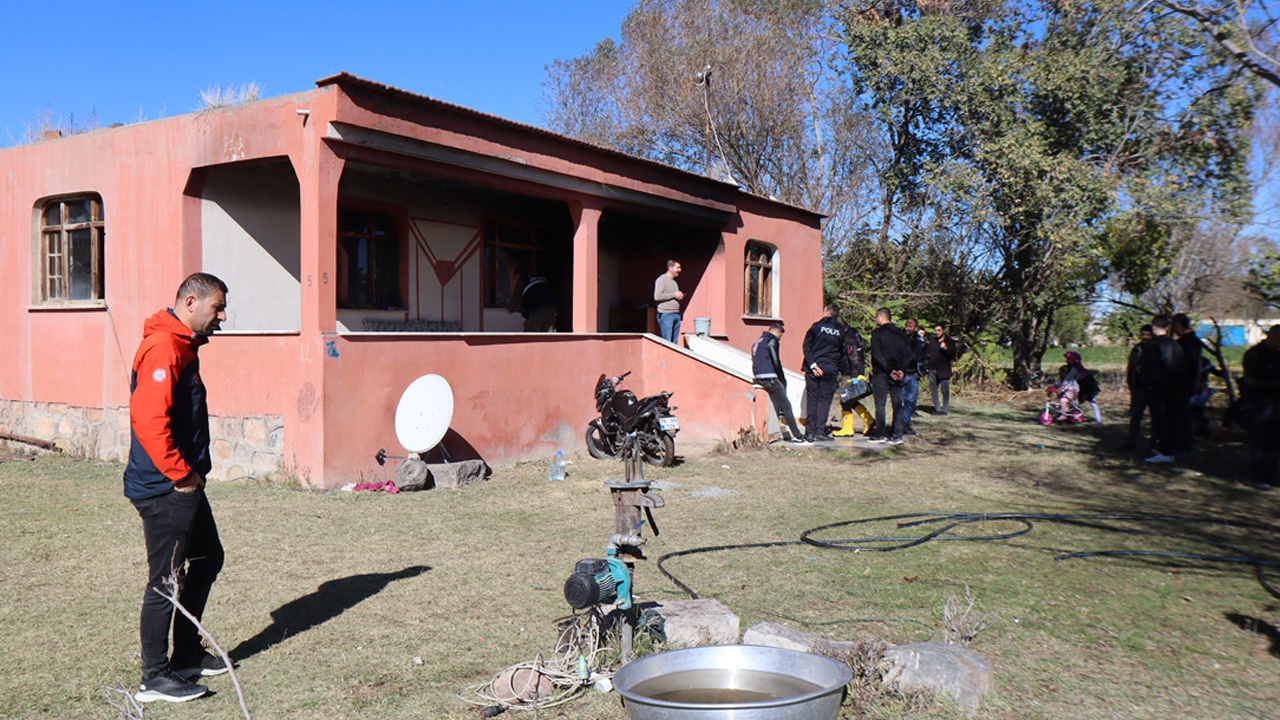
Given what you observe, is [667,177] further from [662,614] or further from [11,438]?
[662,614]

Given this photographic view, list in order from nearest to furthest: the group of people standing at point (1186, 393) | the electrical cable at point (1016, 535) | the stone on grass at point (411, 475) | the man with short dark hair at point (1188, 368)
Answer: the electrical cable at point (1016, 535) < the stone on grass at point (411, 475) < the group of people standing at point (1186, 393) < the man with short dark hair at point (1188, 368)

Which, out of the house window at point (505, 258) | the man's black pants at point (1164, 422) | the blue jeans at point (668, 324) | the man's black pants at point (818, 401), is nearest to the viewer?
the man's black pants at point (1164, 422)

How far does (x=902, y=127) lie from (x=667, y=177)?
12474mm

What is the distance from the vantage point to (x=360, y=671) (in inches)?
172

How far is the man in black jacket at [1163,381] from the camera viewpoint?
1098 cm

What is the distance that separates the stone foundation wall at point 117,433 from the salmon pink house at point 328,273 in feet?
0.10

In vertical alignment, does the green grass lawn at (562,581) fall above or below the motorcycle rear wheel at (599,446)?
below

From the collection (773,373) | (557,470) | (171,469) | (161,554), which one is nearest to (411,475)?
(557,470)

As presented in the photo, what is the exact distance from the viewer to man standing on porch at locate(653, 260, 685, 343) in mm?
14500

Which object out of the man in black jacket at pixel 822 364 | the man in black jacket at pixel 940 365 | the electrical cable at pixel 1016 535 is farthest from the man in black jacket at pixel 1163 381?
the man in black jacket at pixel 940 365

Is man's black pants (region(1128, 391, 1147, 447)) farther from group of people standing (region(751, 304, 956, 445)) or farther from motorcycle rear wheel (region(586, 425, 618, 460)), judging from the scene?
motorcycle rear wheel (region(586, 425, 618, 460))

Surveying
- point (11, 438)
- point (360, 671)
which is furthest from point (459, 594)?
point (11, 438)

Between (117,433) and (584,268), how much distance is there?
6091 mm

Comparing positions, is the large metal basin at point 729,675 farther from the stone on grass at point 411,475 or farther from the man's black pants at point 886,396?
the man's black pants at point 886,396
